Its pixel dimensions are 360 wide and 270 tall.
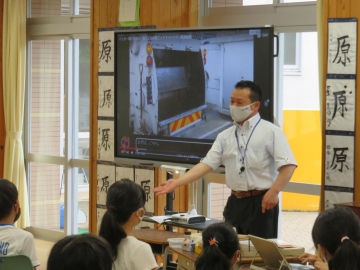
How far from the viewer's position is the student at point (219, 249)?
257 cm

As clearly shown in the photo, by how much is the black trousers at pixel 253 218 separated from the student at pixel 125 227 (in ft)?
4.15

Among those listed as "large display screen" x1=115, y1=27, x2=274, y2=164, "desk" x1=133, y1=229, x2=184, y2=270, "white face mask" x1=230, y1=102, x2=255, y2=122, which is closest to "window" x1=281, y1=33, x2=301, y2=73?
"large display screen" x1=115, y1=27, x2=274, y2=164

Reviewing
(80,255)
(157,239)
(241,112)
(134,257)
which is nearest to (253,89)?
(241,112)

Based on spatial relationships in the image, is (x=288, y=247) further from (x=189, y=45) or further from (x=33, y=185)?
(x=33, y=185)

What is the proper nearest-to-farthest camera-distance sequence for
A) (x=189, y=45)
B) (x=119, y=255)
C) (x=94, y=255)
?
1. (x=94, y=255)
2. (x=119, y=255)
3. (x=189, y=45)

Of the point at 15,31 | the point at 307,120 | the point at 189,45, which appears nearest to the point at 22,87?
the point at 15,31

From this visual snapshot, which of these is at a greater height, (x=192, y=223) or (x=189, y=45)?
(x=189, y=45)

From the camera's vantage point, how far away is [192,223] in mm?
4383

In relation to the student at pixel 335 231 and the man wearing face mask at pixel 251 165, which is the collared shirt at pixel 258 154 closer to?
the man wearing face mask at pixel 251 165

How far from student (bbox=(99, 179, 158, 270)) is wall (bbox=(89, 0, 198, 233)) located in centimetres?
266

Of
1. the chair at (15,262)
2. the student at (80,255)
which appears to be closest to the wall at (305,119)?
the chair at (15,262)

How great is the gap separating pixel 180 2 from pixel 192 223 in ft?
7.26

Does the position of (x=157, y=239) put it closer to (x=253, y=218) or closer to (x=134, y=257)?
(x=253, y=218)

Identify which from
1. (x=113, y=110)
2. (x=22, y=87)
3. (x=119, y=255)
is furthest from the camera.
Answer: (x=22, y=87)
